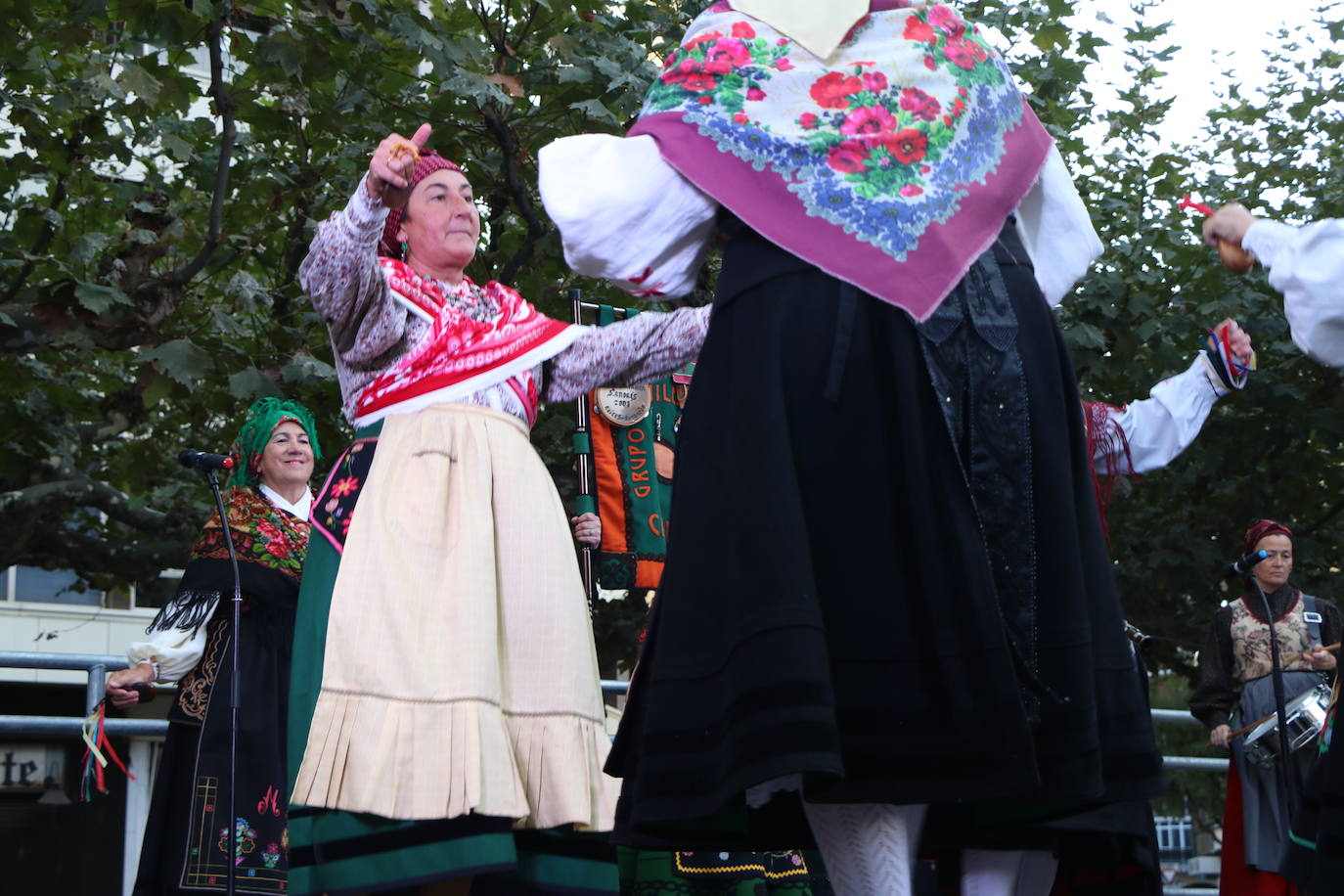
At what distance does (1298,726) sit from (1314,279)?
581cm

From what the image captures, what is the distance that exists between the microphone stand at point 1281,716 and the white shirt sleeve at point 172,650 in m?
4.43

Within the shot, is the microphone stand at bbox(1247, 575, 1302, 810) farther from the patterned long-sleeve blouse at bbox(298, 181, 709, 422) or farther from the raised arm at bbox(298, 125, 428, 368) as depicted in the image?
the raised arm at bbox(298, 125, 428, 368)

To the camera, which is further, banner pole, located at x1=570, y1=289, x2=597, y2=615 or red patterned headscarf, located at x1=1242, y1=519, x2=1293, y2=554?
Result: red patterned headscarf, located at x1=1242, y1=519, x2=1293, y2=554

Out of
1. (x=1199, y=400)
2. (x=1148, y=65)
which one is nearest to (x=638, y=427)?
(x=1199, y=400)

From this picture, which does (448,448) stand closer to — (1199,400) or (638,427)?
(1199,400)

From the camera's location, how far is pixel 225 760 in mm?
5391

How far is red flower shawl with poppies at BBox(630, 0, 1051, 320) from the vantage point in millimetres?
2279

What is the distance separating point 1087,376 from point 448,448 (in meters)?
6.46

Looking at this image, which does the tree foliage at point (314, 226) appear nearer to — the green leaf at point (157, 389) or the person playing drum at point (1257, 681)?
the green leaf at point (157, 389)

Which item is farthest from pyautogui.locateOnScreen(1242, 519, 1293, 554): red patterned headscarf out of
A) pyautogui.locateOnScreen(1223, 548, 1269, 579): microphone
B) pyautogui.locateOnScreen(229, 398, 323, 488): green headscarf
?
pyautogui.locateOnScreen(229, 398, 323, 488): green headscarf

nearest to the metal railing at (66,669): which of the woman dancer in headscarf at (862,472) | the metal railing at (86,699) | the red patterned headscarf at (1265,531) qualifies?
the metal railing at (86,699)

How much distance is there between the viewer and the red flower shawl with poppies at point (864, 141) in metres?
2.28

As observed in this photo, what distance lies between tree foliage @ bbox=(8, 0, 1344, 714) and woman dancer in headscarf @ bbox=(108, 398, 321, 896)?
1994mm

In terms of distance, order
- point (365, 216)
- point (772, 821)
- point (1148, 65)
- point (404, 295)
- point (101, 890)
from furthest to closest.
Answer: point (101, 890) < point (1148, 65) < point (404, 295) < point (365, 216) < point (772, 821)
